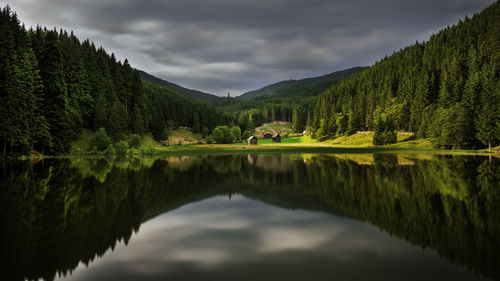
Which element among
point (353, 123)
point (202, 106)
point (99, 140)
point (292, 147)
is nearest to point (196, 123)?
point (202, 106)

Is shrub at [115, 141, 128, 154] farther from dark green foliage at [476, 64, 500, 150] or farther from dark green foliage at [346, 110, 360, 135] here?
dark green foliage at [346, 110, 360, 135]

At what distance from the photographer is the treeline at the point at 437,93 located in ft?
200

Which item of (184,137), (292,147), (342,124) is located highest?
(342,124)

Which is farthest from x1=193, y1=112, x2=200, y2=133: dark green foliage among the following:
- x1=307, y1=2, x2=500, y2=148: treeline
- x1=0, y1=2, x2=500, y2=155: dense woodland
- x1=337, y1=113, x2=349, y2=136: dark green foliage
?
x1=337, y1=113, x2=349, y2=136: dark green foliage

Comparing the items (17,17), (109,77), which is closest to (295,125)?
(109,77)

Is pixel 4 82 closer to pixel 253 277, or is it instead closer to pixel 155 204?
pixel 155 204

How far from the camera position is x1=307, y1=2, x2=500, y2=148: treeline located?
200 ft

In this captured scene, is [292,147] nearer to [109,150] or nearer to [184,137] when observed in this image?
[184,137]

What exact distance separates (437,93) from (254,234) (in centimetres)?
10416

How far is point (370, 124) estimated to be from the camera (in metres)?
105

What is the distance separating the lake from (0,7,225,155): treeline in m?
35.9

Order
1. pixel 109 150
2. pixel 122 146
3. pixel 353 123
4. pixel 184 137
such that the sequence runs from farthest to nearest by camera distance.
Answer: pixel 184 137 → pixel 353 123 → pixel 122 146 → pixel 109 150

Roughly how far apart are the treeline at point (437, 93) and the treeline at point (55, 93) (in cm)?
7504

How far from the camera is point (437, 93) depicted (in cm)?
9281
